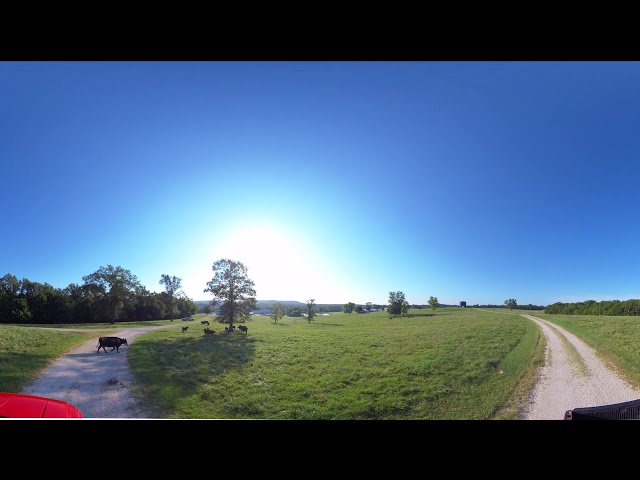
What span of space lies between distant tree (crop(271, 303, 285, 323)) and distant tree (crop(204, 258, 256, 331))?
4.46 ft

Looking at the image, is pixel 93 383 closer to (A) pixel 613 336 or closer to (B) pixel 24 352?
(B) pixel 24 352

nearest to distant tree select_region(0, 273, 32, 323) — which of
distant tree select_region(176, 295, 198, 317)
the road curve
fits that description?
distant tree select_region(176, 295, 198, 317)

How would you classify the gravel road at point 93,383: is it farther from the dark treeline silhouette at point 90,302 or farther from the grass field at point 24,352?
the dark treeline silhouette at point 90,302

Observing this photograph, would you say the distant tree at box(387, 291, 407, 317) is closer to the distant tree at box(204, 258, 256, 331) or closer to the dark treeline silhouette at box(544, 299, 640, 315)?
the distant tree at box(204, 258, 256, 331)

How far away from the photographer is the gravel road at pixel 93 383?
4.50m

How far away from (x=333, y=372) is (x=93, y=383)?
4.74 meters

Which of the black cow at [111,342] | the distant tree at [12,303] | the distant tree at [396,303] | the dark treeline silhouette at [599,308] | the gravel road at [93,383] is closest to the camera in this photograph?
the gravel road at [93,383]

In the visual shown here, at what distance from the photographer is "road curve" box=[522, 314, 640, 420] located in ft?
15.9

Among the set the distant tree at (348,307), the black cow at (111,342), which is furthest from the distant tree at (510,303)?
the black cow at (111,342)

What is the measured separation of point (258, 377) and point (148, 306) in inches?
124

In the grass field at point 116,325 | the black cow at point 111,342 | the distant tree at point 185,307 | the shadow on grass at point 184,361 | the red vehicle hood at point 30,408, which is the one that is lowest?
the shadow on grass at point 184,361

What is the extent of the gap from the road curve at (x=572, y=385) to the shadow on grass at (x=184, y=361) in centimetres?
585
